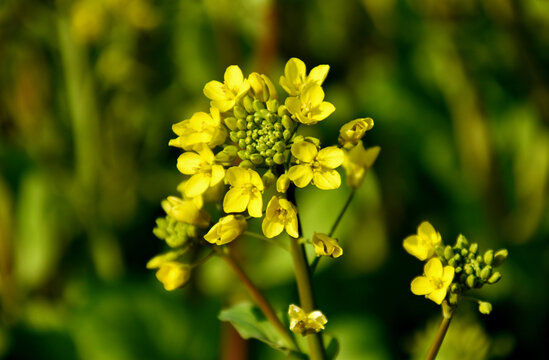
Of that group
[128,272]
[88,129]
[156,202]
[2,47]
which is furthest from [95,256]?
[2,47]

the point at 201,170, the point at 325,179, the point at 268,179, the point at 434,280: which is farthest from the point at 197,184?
the point at 434,280

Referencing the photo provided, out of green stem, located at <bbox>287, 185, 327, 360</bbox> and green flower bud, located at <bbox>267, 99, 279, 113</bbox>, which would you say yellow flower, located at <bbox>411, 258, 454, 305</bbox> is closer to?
green stem, located at <bbox>287, 185, 327, 360</bbox>

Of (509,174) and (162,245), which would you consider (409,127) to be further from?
(162,245)

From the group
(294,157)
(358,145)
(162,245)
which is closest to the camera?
(294,157)

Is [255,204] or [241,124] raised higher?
[241,124]

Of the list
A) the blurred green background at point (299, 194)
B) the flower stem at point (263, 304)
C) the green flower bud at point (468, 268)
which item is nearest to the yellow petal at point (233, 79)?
the flower stem at point (263, 304)

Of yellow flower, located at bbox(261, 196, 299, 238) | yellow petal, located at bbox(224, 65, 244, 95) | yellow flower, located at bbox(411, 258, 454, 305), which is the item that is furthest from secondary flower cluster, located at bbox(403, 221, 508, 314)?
yellow petal, located at bbox(224, 65, 244, 95)

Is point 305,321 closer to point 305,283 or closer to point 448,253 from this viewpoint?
point 305,283

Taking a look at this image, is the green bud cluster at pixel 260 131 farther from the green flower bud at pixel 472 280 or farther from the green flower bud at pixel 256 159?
the green flower bud at pixel 472 280
